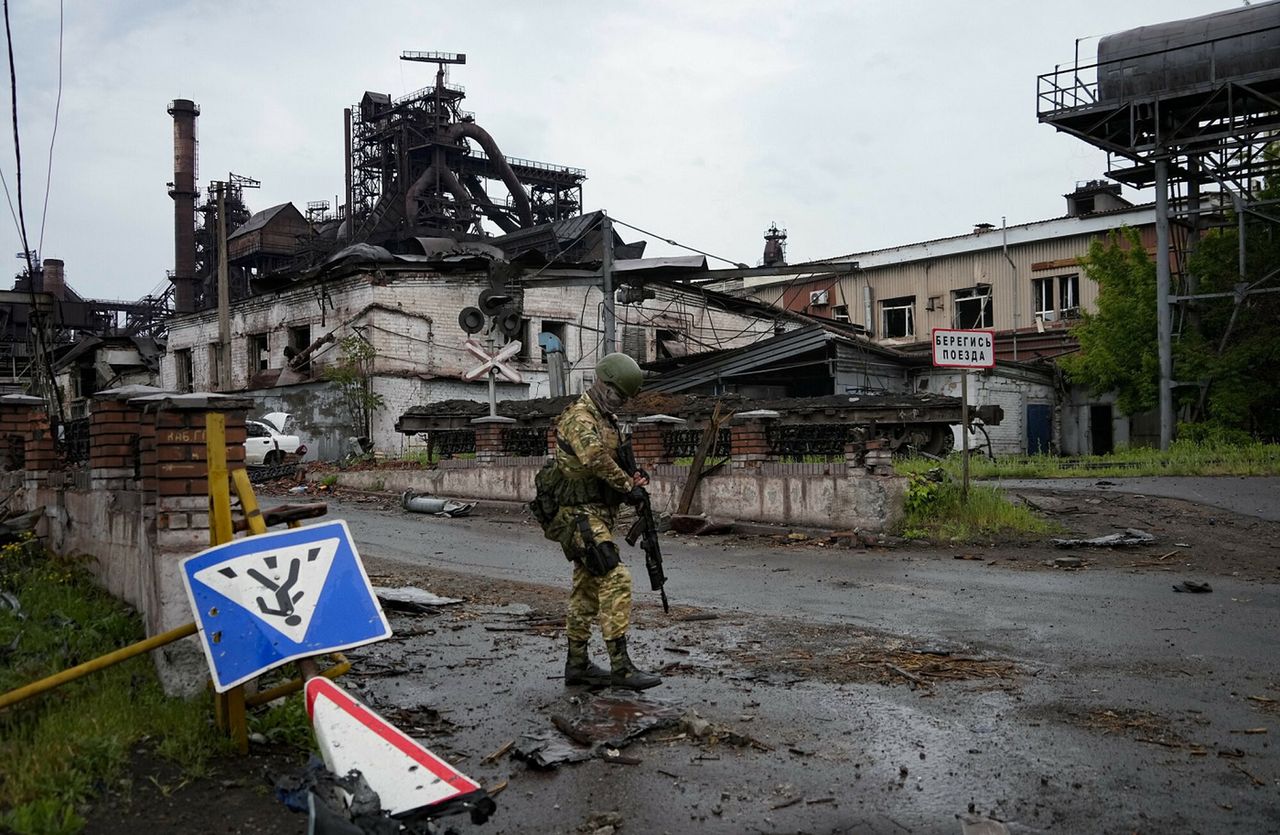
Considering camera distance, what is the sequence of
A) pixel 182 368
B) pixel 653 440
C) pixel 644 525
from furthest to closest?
pixel 182 368, pixel 653 440, pixel 644 525

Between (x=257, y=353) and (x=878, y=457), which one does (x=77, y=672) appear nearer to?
(x=878, y=457)

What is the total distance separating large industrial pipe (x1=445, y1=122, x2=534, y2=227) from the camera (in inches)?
1900

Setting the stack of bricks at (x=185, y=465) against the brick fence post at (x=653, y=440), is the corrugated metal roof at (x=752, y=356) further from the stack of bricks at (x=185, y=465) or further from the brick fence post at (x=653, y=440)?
the stack of bricks at (x=185, y=465)

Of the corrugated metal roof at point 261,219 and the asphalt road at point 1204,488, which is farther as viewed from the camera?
the corrugated metal roof at point 261,219

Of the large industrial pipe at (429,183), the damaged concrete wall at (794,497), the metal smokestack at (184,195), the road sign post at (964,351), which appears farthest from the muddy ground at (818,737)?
the metal smokestack at (184,195)

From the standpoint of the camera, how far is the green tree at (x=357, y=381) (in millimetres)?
29984

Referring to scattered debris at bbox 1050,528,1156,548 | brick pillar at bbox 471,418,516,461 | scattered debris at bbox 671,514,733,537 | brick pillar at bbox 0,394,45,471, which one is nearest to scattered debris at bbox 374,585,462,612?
brick pillar at bbox 0,394,45,471

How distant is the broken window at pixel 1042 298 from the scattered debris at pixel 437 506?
23.8 metres

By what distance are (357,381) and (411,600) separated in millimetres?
23182

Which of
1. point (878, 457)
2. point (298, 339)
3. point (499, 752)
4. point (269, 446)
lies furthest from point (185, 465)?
point (298, 339)

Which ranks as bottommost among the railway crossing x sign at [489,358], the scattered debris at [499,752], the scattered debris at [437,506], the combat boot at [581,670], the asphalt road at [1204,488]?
the scattered debris at [499,752]

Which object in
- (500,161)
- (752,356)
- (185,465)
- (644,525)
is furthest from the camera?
(500,161)

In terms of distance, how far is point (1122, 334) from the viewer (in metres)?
27.3

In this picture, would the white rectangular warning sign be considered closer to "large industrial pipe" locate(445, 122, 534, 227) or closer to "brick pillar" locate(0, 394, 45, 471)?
"brick pillar" locate(0, 394, 45, 471)
